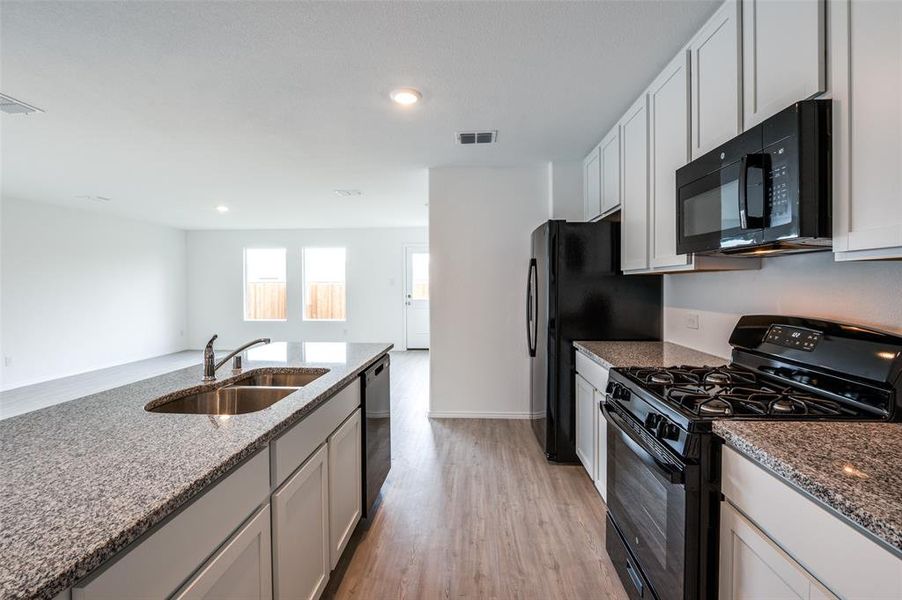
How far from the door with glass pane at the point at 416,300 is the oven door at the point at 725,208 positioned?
6.42 meters

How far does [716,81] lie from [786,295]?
0.94 meters

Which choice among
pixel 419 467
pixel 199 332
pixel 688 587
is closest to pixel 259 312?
pixel 199 332

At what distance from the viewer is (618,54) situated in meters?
2.02

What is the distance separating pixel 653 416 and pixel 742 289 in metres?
1.05

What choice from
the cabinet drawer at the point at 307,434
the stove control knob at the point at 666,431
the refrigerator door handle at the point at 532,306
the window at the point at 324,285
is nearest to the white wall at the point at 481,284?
the refrigerator door handle at the point at 532,306

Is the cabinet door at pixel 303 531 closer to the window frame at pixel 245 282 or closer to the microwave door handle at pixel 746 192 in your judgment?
the microwave door handle at pixel 746 192

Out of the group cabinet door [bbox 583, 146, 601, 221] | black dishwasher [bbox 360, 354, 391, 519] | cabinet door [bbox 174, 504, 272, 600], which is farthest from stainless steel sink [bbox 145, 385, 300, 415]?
cabinet door [bbox 583, 146, 601, 221]

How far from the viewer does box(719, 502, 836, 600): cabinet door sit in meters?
0.86

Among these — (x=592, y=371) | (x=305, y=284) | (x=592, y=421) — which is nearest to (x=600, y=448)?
(x=592, y=421)

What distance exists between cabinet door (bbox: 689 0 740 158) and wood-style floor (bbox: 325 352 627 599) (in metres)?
1.94

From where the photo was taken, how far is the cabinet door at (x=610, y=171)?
280cm

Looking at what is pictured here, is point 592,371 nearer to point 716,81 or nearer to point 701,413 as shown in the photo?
point 701,413

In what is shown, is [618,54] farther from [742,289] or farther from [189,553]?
[189,553]

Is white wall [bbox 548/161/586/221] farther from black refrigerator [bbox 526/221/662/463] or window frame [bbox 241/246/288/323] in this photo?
window frame [bbox 241/246/288/323]
